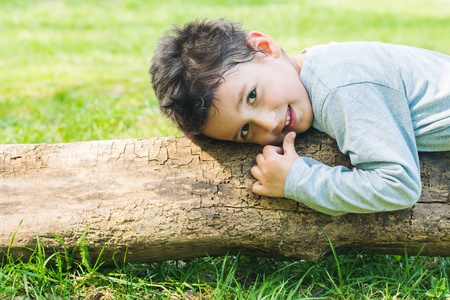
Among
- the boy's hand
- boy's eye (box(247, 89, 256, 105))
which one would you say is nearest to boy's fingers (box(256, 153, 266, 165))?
the boy's hand

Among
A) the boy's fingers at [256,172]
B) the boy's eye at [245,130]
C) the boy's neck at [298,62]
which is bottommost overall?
the boy's fingers at [256,172]

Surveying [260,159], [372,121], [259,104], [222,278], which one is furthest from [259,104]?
[222,278]

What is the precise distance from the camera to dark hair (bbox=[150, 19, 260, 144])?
6.48 ft

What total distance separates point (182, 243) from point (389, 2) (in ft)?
51.8

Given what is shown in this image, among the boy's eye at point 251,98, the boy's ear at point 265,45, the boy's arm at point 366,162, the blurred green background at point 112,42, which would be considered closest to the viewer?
the boy's arm at point 366,162

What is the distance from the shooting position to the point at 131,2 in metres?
13.7

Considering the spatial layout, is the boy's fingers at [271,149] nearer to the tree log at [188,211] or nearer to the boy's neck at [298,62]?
the tree log at [188,211]

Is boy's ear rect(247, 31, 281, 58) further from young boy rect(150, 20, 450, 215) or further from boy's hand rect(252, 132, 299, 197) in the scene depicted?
boy's hand rect(252, 132, 299, 197)

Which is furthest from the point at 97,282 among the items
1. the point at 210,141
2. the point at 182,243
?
the point at 210,141

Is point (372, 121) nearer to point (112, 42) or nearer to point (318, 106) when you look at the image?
point (318, 106)

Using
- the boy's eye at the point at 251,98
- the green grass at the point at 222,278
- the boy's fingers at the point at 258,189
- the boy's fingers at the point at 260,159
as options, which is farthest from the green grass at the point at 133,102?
the boy's eye at the point at 251,98

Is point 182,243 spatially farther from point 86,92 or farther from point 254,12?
point 254,12

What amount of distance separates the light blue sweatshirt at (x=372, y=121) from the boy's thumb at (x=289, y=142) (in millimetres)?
101

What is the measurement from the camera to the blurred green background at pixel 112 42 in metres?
3.89
